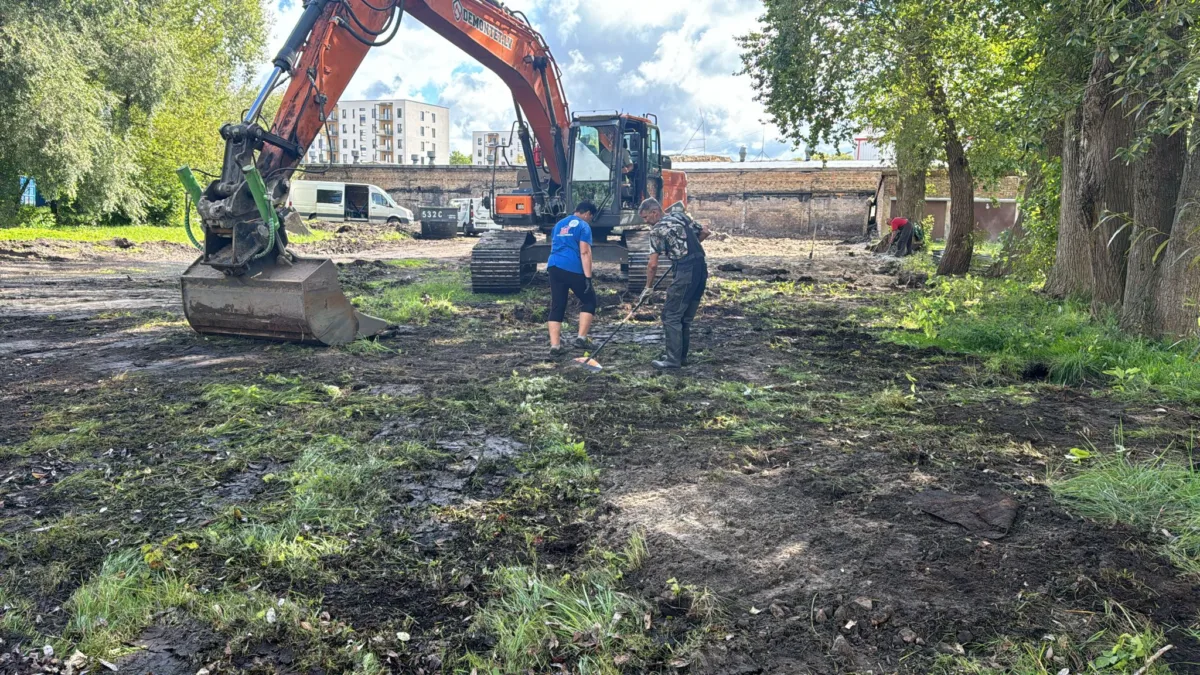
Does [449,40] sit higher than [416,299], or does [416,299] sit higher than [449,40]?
[449,40]

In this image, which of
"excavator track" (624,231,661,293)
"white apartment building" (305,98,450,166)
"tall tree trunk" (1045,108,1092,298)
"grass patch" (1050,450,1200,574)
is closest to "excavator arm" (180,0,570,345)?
"excavator track" (624,231,661,293)

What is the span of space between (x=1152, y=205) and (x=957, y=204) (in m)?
10.1

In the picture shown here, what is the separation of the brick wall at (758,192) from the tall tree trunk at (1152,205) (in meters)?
→ 30.9

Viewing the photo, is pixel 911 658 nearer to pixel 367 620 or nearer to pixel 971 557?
pixel 971 557

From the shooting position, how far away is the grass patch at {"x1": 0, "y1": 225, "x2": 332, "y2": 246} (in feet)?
66.7

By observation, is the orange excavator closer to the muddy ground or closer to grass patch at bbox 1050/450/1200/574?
the muddy ground

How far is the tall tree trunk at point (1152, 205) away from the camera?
7750mm

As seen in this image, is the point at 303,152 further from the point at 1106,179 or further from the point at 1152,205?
the point at 1106,179

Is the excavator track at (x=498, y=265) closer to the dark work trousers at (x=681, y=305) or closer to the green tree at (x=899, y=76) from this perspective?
the dark work trousers at (x=681, y=305)

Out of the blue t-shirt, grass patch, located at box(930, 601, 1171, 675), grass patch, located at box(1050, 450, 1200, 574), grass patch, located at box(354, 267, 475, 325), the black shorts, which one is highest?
the blue t-shirt

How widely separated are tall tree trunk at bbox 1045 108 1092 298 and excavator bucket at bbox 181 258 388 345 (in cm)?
896

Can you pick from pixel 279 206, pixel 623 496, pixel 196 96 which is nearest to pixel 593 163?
pixel 279 206

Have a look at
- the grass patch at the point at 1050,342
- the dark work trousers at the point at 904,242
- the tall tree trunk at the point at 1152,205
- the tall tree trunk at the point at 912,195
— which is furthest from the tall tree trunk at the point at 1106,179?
the tall tree trunk at the point at 912,195

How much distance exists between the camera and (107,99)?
70.3 feet
